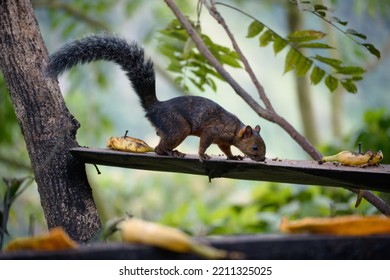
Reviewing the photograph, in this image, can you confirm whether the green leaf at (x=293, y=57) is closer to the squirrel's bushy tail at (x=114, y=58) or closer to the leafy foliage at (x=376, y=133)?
the squirrel's bushy tail at (x=114, y=58)

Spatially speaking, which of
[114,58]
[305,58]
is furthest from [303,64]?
[114,58]

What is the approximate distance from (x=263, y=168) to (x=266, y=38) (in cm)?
104

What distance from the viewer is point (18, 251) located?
3.81 feet

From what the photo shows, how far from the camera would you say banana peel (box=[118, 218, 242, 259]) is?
3.31ft

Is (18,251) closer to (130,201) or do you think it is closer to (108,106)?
(130,201)

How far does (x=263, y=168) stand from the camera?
1895mm

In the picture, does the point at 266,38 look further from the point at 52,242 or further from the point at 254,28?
the point at 52,242

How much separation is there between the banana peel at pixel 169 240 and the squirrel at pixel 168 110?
1.22 meters

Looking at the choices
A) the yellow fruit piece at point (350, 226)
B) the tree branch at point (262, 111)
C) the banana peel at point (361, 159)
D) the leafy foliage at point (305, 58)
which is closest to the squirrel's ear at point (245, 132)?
the tree branch at point (262, 111)

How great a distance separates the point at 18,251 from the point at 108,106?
1046cm

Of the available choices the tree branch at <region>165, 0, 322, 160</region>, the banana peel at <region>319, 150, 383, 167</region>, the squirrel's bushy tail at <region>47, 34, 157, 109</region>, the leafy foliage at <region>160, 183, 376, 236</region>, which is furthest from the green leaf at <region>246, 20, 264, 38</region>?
the leafy foliage at <region>160, 183, 376, 236</region>

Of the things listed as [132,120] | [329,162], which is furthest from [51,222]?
[132,120]

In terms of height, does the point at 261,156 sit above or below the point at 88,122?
below

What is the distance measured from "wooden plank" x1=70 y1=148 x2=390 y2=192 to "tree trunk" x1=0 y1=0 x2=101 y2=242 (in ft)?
0.24
